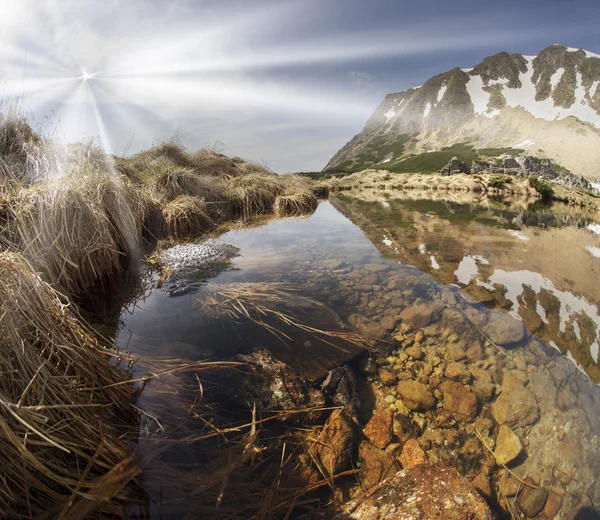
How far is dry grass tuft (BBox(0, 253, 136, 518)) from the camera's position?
879 mm

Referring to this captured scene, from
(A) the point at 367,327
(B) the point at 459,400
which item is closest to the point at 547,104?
(A) the point at 367,327

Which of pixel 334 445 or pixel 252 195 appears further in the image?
pixel 252 195

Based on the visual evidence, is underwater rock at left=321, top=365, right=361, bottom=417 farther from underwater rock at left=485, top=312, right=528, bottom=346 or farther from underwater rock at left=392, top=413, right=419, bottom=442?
underwater rock at left=485, top=312, right=528, bottom=346

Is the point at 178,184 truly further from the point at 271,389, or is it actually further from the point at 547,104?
the point at 547,104

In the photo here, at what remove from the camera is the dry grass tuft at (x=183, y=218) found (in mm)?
5660

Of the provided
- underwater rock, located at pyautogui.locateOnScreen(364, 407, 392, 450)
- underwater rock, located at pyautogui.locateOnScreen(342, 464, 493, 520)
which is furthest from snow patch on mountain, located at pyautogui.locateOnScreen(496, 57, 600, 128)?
underwater rock, located at pyautogui.locateOnScreen(342, 464, 493, 520)

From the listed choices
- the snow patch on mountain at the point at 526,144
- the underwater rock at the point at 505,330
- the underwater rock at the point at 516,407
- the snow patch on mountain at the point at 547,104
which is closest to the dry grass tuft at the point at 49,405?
the underwater rock at the point at 516,407

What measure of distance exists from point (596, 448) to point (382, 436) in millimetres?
1121

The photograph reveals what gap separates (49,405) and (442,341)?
2.55 metres

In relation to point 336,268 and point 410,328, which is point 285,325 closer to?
point 410,328

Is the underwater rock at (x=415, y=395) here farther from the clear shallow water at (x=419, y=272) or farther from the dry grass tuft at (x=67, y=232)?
the dry grass tuft at (x=67, y=232)

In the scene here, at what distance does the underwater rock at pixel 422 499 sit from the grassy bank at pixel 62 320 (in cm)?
104

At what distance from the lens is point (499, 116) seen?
9919 cm

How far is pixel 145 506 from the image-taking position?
109 centimetres
